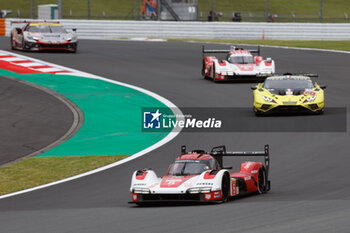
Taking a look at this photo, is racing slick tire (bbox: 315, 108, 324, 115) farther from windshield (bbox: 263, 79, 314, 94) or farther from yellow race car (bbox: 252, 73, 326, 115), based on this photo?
windshield (bbox: 263, 79, 314, 94)

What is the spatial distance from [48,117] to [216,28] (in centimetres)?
2795

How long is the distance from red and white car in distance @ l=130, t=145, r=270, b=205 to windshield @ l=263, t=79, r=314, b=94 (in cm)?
1066

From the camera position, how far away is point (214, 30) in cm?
5066

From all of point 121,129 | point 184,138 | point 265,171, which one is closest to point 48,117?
point 121,129

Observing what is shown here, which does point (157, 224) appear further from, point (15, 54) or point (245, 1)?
point (245, 1)

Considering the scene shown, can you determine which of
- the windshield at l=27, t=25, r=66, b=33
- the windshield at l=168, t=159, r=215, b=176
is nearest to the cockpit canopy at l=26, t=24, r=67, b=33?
the windshield at l=27, t=25, r=66, b=33

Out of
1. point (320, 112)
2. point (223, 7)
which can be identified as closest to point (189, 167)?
point (320, 112)

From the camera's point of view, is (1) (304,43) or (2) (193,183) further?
(1) (304,43)

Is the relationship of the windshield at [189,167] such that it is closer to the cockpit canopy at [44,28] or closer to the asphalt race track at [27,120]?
the asphalt race track at [27,120]

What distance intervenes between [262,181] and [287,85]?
34.5 ft

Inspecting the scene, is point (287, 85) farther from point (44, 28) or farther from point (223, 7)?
point (223, 7)

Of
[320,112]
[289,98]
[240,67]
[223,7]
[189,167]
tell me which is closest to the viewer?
[189,167]

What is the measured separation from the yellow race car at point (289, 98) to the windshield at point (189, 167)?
421 inches

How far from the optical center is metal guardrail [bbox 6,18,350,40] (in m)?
50.7
